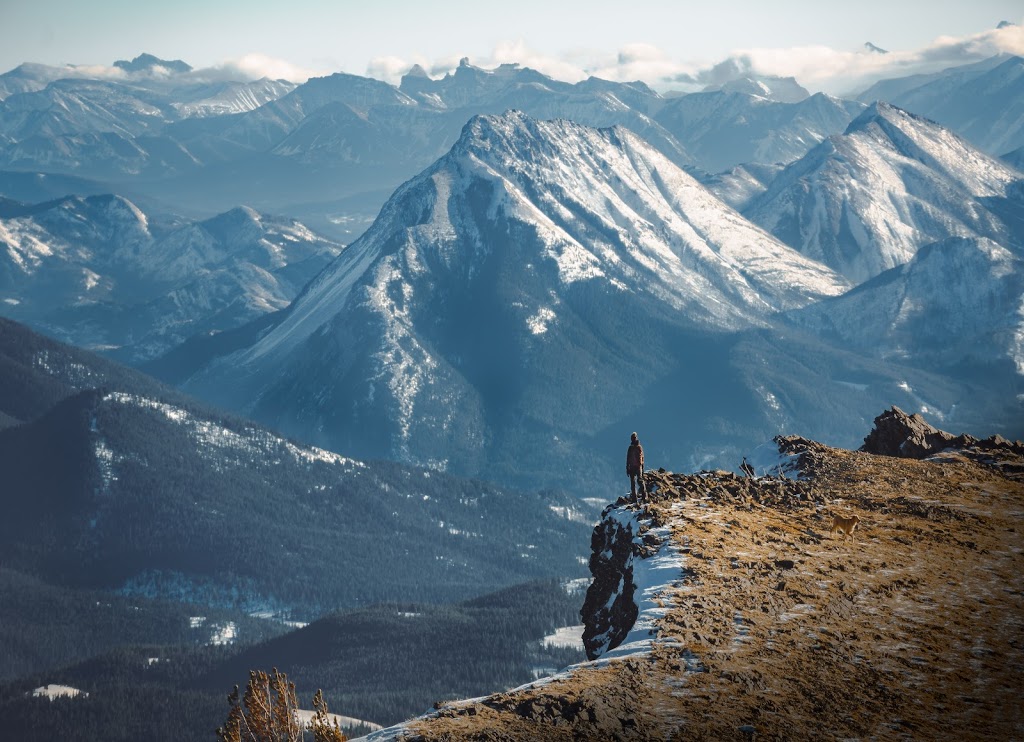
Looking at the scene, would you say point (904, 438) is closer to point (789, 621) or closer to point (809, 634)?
point (789, 621)

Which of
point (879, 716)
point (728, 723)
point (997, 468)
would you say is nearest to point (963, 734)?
point (879, 716)

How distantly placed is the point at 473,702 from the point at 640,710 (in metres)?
6.27

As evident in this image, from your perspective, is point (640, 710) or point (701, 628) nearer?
point (640, 710)

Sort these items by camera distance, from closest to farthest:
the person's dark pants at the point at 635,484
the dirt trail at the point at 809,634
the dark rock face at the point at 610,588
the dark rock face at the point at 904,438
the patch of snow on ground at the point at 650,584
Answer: the dirt trail at the point at 809,634, the patch of snow on ground at the point at 650,584, the dark rock face at the point at 610,588, the person's dark pants at the point at 635,484, the dark rock face at the point at 904,438

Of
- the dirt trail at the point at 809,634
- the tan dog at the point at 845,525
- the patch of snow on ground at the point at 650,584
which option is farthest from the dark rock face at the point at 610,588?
the tan dog at the point at 845,525

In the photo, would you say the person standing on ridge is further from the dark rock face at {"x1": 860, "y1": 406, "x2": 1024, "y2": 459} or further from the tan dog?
the dark rock face at {"x1": 860, "y1": 406, "x2": 1024, "y2": 459}

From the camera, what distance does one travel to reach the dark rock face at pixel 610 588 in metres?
64.9

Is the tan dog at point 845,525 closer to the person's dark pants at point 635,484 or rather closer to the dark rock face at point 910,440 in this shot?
the person's dark pants at point 635,484

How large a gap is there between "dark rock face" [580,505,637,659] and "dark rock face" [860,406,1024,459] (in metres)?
35.4

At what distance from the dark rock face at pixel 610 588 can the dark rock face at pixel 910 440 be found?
3543 cm

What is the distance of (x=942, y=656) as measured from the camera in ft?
189

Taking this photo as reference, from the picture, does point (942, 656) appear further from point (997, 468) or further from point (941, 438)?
point (941, 438)

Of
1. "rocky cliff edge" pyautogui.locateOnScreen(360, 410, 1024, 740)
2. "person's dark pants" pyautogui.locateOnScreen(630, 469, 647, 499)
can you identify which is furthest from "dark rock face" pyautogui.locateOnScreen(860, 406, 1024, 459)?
"person's dark pants" pyautogui.locateOnScreen(630, 469, 647, 499)

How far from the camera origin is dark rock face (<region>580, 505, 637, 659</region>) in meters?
64.9
